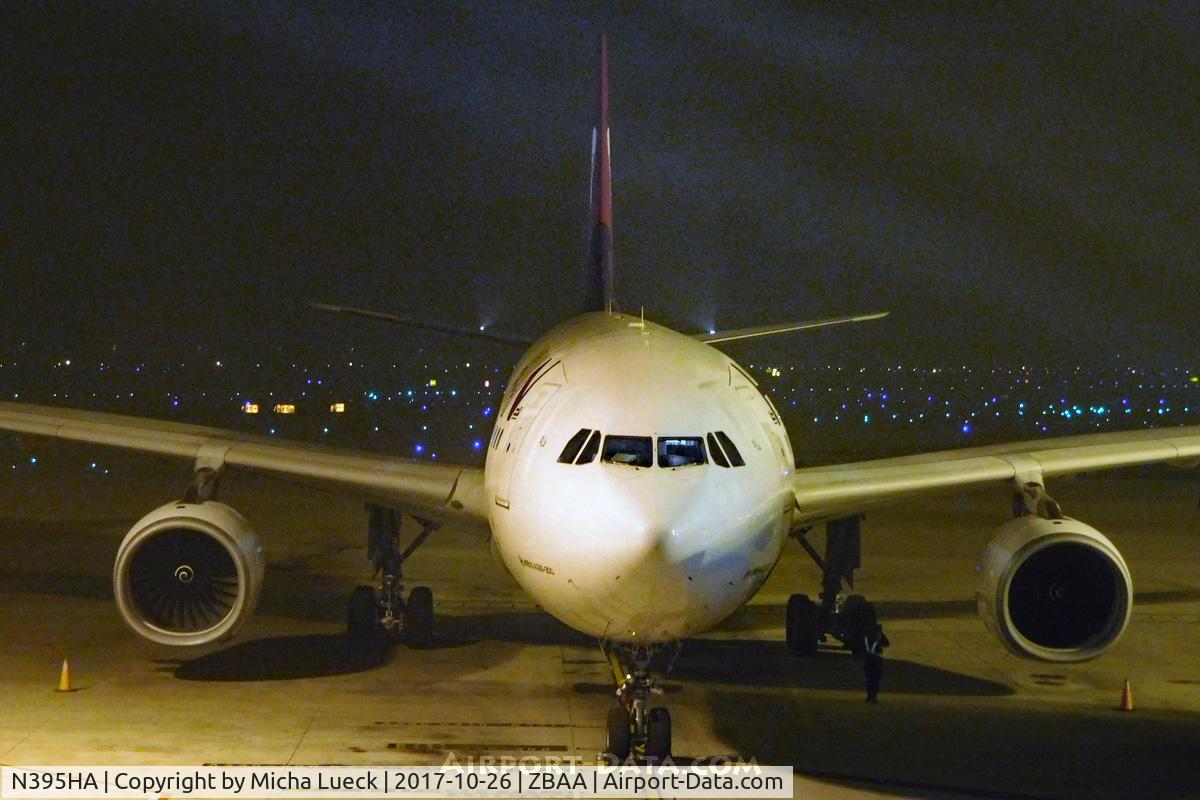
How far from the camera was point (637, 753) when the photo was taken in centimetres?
1153

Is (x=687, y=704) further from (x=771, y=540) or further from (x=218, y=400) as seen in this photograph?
(x=218, y=400)

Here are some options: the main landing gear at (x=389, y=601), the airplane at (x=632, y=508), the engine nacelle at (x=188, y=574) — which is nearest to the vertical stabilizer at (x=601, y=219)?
the airplane at (x=632, y=508)

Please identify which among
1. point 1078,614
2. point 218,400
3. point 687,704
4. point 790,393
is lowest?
point 687,704

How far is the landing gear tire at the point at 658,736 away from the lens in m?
11.3

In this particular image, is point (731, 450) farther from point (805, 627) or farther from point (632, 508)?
point (805, 627)

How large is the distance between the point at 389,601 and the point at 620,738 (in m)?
6.51

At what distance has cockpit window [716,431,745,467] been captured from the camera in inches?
417

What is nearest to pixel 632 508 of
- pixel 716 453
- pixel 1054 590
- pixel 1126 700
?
pixel 716 453

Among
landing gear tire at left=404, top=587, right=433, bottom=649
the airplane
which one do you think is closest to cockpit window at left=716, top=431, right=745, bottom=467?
the airplane

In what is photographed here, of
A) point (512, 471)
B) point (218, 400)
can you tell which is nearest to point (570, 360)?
point (512, 471)

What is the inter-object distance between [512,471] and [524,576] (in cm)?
87

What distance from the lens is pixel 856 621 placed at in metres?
16.8

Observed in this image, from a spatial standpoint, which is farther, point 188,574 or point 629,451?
point 188,574

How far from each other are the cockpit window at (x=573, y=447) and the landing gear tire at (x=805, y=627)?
23.7ft
